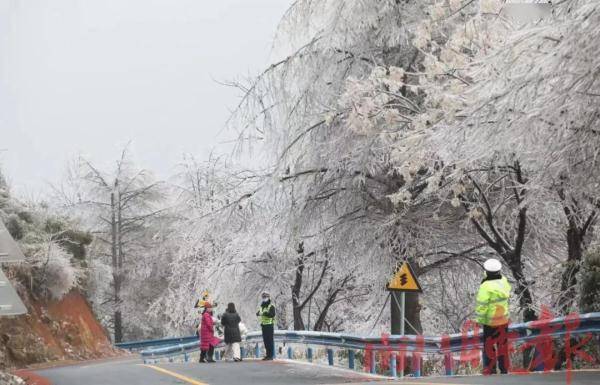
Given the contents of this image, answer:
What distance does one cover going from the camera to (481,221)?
1781 cm

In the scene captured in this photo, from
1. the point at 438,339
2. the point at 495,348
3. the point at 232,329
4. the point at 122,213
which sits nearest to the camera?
the point at 495,348

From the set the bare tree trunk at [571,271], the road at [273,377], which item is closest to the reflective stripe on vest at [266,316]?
the road at [273,377]

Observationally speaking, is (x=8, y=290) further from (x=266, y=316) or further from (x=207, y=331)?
(x=207, y=331)

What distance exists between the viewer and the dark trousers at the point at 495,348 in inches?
434

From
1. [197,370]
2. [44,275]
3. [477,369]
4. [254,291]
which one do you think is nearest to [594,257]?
[477,369]

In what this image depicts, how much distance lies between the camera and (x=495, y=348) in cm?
1159

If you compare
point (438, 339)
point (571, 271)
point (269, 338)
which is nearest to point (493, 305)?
point (438, 339)

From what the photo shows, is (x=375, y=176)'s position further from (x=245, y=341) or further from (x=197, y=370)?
(x=245, y=341)

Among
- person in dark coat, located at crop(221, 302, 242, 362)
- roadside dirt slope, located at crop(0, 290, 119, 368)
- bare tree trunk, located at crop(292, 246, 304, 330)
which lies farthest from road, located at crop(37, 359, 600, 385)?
roadside dirt slope, located at crop(0, 290, 119, 368)

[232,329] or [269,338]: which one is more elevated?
[232,329]

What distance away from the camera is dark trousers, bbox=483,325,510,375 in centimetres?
1102

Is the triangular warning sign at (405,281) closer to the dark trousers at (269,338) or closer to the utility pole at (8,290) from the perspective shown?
the dark trousers at (269,338)

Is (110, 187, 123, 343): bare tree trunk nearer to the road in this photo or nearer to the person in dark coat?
the person in dark coat

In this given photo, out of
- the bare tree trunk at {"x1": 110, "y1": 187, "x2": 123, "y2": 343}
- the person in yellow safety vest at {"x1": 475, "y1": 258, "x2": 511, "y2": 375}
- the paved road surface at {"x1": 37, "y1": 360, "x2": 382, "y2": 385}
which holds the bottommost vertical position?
the paved road surface at {"x1": 37, "y1": 360, "x2": 382, "y2": 385}
